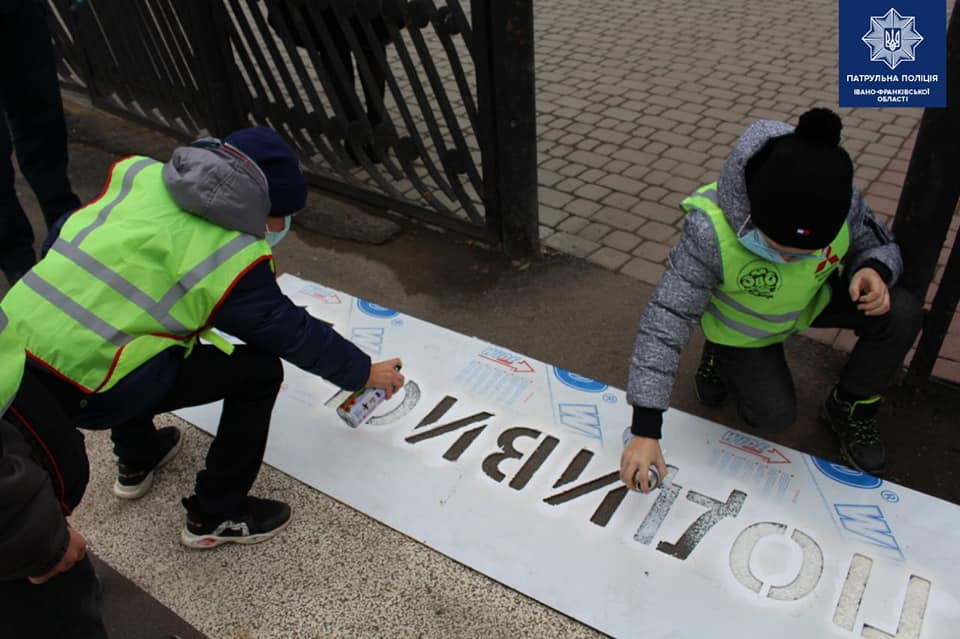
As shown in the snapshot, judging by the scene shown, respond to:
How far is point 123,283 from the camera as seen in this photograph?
1781 millimetres

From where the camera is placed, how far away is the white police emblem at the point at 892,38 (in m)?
2.09

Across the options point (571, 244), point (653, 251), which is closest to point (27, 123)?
point (571, 244)

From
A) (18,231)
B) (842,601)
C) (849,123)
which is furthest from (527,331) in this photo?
(849,123)

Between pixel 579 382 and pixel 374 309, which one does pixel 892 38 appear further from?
pixel 374 309

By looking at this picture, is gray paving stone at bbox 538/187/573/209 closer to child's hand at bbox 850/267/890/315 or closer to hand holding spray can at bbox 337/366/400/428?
hand holding spray can at bbox 337/366/400/428

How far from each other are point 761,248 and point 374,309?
5.59ft

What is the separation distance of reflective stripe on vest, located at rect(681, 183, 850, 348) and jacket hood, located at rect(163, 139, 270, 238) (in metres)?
1.13

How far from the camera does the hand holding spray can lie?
2471mm

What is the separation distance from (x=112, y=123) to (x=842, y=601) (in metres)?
4.97

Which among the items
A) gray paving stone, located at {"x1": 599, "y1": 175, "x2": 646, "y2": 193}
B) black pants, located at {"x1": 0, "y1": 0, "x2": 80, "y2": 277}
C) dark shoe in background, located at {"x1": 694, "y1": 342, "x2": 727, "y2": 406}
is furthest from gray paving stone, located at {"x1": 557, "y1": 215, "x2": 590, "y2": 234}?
black pants, located at {"x1": 0, "y1": 0, "x2": 80, "y2": 277}

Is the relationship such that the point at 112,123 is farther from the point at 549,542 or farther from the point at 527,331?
the point at 549,542

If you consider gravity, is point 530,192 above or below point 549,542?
above

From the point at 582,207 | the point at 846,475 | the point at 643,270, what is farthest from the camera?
the point at 582,207

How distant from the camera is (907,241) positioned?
2.43 metres
